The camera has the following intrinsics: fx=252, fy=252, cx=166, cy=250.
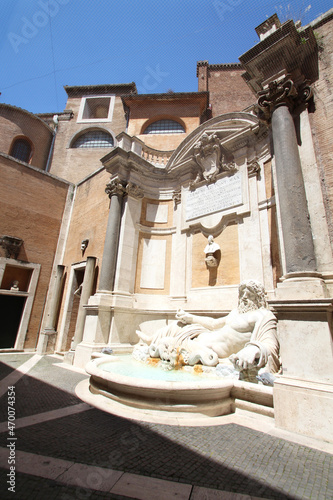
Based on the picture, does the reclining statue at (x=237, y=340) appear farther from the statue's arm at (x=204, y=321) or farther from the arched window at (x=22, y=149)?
the arched window at (x=22, y=149)

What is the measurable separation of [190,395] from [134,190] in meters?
6.87

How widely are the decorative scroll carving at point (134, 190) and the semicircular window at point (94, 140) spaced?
37.3ft

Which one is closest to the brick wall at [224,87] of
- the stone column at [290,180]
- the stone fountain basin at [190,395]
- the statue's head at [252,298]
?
the stone column at [290,180]

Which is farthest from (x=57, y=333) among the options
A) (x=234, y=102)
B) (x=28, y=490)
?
(x=234, y=102)

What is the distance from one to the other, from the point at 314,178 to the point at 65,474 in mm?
4839

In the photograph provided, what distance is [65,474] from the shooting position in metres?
1.87

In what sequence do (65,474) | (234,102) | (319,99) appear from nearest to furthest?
(65,474)
(319,99)
(234,102)

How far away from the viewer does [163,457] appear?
7.25 feet

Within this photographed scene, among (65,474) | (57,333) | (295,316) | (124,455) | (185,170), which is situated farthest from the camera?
(57,333)

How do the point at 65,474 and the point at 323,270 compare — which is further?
the point at 323,270

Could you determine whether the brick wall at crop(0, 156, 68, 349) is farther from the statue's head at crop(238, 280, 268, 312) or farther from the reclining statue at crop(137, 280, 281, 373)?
the statue's head at crop(238, 280, 268, 312)

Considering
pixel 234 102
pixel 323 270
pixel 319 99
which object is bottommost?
pixel 323 270

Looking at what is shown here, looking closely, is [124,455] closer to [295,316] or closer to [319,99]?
[295,316]

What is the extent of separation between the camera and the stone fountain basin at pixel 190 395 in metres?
3.18
